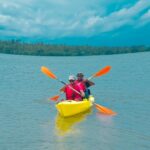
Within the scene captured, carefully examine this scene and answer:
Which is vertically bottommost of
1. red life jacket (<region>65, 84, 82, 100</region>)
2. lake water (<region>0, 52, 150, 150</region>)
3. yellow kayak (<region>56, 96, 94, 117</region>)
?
lake water (<region>0, 52, 150, 150</region>)

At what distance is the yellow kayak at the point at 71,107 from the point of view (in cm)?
1662

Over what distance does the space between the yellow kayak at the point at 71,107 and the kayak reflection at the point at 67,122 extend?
18 centimetres

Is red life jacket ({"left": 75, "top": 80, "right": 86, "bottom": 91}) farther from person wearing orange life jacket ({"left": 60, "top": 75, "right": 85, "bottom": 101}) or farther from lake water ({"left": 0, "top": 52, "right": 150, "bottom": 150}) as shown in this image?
lake water ({"left": 0, "top": 52, "right": 150, "bottom": 150})

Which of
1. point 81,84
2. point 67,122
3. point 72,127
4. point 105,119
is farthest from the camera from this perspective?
point 81,84

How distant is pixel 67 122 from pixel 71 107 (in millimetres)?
676

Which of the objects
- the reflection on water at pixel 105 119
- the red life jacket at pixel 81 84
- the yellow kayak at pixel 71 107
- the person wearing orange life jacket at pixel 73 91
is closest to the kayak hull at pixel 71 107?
A: the yellow kayak at pixel 71 107

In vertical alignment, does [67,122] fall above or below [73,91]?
below

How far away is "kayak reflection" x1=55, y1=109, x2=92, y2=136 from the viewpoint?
15203mm

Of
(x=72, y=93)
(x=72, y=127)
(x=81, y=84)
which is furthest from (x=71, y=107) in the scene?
(x=81, y=84)

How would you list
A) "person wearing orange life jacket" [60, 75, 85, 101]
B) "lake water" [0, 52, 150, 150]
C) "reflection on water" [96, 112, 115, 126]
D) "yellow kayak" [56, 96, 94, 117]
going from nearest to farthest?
"lake water" [0, 52, 150, 150], "reflection on water" [96, 112, 115, 126], "yellow kayak" [56, 96, 94, 117], "person wearing orange life jacket" [60, 75, 85, 101]

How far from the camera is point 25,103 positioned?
22.1m

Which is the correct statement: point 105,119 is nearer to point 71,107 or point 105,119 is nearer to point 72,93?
point 71,107

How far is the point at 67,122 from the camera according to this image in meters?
16.6

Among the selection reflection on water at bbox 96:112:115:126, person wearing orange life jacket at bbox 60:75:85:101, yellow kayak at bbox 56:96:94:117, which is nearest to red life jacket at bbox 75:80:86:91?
person wearing orange life jacket at bbox 60:75:85:101
